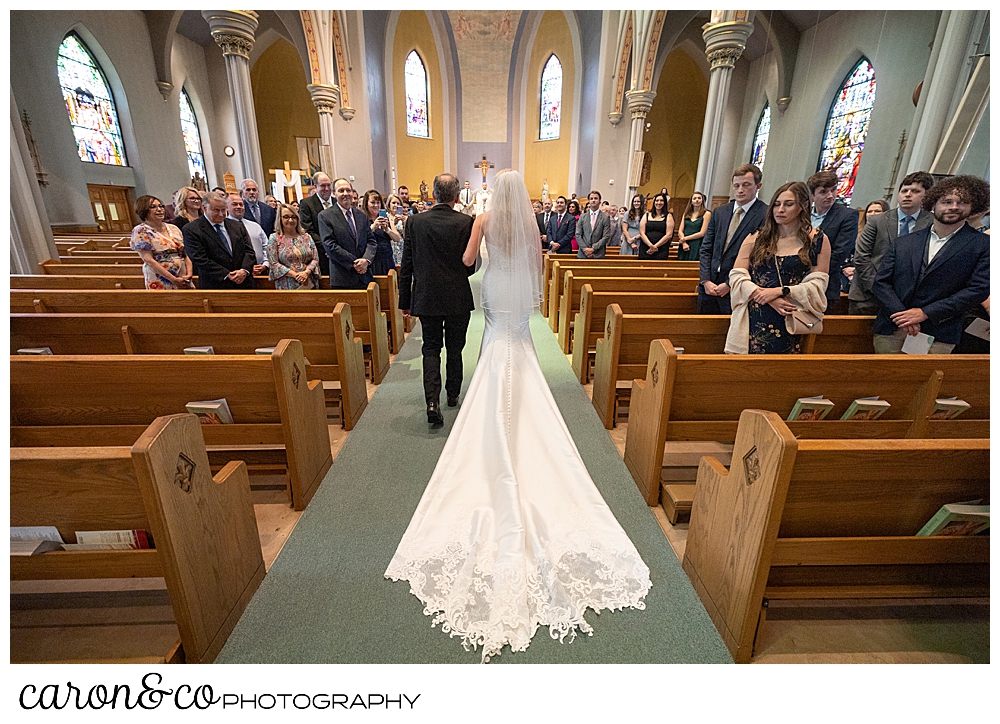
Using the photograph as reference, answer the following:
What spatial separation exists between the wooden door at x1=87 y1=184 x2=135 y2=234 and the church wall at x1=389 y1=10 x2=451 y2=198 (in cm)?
970

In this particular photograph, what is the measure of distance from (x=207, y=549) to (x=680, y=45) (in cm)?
2105

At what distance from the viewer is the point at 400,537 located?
2.00 m

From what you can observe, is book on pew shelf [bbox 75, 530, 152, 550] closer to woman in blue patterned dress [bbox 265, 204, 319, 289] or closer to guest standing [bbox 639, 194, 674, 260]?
woman in blue patterned dress [bbox 265, 204, 319, 289]

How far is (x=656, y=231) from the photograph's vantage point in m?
5.99

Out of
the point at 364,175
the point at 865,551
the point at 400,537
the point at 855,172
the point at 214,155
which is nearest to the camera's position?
the point at 865,551

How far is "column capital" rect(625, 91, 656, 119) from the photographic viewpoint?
12281 mm

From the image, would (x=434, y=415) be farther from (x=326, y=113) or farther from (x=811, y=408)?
(x=326, y=113)

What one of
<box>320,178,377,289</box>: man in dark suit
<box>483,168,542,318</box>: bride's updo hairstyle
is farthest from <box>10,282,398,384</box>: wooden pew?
<box>483,168,542,318</box>: bride's updo hairstyle

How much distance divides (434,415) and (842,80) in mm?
13255

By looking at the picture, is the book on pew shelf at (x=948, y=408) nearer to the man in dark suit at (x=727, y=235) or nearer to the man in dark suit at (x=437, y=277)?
the man in dark suit at (x=727, y=235)

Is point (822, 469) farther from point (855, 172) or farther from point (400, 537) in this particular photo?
point (855, 172)

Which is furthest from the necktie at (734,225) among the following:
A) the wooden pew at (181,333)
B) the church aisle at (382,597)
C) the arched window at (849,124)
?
the arched window at (849,124)
